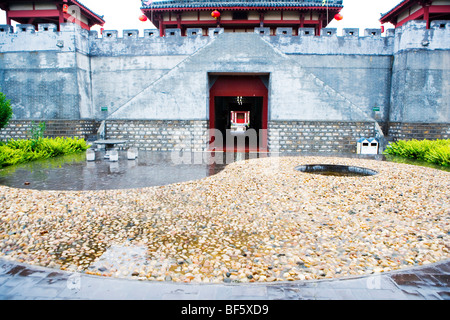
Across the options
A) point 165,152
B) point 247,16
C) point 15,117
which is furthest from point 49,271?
point 247,16

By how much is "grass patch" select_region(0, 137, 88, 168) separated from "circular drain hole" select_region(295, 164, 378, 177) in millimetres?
9360

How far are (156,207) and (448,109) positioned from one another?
594 inches

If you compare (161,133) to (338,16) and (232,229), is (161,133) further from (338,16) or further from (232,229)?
(338,16)

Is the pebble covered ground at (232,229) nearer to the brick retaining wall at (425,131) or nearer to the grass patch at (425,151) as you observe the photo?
the grass patch at (425,151)

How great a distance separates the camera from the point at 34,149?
1219 cm

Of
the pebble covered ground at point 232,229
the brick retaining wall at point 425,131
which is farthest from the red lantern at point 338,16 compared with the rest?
the pebble covered ground at point 232,229

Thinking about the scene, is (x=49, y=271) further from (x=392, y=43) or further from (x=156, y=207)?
(x=392, y=43)

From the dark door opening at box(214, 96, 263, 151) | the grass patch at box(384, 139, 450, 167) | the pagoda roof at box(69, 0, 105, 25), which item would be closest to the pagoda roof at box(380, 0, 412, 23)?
the grass patch at box(384, 139, 450, 167)

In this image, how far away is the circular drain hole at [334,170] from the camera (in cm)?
941

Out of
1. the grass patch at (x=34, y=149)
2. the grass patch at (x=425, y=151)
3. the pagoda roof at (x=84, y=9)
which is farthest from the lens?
the pagoda roof at (x=84, y=9)

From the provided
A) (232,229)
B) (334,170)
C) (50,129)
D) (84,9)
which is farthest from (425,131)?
(84,9)

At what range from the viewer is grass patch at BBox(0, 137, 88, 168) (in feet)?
33.9

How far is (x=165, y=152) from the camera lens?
1405cm

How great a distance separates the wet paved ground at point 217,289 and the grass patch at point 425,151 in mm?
9294
